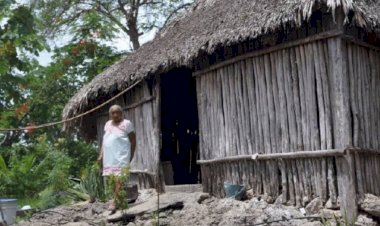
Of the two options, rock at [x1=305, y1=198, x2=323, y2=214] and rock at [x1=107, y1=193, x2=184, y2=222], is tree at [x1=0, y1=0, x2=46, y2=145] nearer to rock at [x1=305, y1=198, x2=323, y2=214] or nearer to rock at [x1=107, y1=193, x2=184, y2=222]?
rock at [x1=107, y1=193, x2=184, y2=222]

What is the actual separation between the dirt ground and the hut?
0.21 metres

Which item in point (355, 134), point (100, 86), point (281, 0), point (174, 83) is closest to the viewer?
point (355, 134)

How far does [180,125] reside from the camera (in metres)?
12.5

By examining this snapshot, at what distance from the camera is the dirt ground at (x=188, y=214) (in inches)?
301

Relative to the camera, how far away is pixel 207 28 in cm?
920

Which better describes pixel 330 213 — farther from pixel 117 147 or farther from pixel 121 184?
pixel 117 147

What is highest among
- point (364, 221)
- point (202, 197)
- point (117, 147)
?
point (117, 147)

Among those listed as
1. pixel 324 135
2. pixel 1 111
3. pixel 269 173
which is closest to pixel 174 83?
pixel 269 173

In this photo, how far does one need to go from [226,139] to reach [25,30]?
3.05 meters

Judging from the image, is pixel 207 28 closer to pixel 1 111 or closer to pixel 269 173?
pixel 269 173

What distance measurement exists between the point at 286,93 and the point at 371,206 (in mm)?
1698

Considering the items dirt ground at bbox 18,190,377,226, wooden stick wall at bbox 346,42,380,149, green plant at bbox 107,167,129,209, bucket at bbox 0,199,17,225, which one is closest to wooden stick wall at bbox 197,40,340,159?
wooden stick wall at bbox 346,42,380,149

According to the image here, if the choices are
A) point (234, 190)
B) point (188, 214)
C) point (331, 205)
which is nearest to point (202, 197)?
point (234, 190)

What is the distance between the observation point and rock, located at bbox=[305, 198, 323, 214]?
757 centimetres
